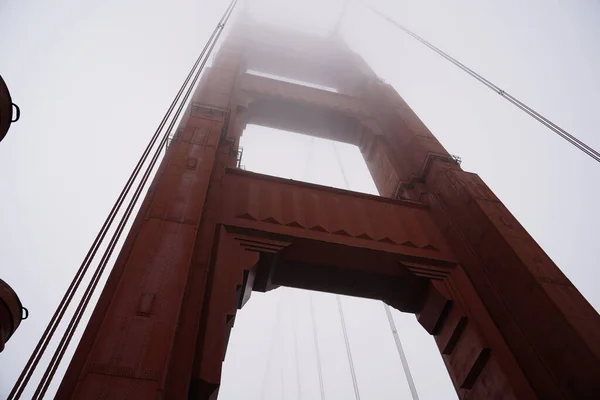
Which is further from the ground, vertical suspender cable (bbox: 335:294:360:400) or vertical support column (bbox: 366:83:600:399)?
vertical suspender cable (bbox: 335:294:360:400)

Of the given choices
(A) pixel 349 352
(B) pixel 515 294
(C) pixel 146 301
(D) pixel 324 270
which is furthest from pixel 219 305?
(A) pixel 349 352

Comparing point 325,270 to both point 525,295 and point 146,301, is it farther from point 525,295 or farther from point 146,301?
point 146,301

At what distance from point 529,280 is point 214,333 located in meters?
3.47

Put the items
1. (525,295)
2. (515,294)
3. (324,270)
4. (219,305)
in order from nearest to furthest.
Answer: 1. (219,305)
2. (525,295)
3. (515,294)
4. (324,270)

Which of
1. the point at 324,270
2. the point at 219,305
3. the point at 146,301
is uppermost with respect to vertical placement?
the point at 324,270

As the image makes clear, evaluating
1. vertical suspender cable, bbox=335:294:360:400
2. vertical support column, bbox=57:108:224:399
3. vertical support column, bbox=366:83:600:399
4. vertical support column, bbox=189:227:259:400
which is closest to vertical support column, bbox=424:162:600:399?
vertical support column, bbox=366:83:600:399

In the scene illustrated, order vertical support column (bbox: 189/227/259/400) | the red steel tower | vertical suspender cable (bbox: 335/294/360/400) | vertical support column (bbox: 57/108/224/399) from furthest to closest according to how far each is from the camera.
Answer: vertical suspender cable (bbox: 335/294/360/400)
vertical support column (bbox: 189/227/259/400)
the red steel tower
vertical support column (bbox: 57/108/224/399)

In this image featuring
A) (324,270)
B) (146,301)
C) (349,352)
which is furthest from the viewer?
(349,352)

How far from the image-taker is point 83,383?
2.62m

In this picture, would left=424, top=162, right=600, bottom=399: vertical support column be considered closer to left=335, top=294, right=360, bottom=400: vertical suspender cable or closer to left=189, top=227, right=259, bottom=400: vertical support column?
left=189, top=227, right=259, bottom=400: vertical support column

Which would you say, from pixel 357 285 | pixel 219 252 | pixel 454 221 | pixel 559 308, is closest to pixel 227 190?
pixel 219 252

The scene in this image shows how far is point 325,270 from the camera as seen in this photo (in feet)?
18.2

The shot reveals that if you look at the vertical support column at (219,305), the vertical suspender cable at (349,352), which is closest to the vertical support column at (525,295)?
the vertical support column at (219,305)

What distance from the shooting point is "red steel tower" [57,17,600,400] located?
3.23 metres
